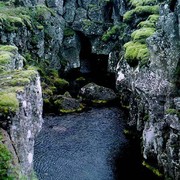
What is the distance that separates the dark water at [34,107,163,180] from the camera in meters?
36.5

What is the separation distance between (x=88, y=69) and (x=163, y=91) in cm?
5443

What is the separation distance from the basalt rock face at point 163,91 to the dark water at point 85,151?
12.1 ft

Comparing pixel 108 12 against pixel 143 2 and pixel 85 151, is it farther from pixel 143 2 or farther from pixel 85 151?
pixel 85 151

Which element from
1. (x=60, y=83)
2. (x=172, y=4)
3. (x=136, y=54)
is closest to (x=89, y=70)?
(x=60, y=83)

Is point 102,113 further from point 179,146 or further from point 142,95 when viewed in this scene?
point 179,146

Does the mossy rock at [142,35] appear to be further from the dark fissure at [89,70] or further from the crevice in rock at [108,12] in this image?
the crevice in rock at [108,12]

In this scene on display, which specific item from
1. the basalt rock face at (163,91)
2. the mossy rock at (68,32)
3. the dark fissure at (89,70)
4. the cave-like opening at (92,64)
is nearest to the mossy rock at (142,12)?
the dark fissure at (89,70)

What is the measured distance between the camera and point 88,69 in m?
90.9

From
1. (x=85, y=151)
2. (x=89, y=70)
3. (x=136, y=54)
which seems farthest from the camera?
(x=89, y=70)

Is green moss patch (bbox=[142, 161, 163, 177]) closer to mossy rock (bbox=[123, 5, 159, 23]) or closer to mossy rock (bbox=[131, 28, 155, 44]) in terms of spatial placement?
mossy rock (bbox=[131, 28, 155, 44])

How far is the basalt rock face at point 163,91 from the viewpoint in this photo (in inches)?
1307

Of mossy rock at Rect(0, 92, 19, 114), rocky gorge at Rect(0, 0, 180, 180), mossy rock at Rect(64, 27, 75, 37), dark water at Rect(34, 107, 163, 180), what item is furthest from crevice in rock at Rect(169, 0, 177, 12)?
mossy rock at Rect(64, 27, 75, 37)

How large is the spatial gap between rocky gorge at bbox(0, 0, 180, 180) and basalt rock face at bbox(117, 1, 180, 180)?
11 cm

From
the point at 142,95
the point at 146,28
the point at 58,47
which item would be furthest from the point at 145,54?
the point at 58,47
